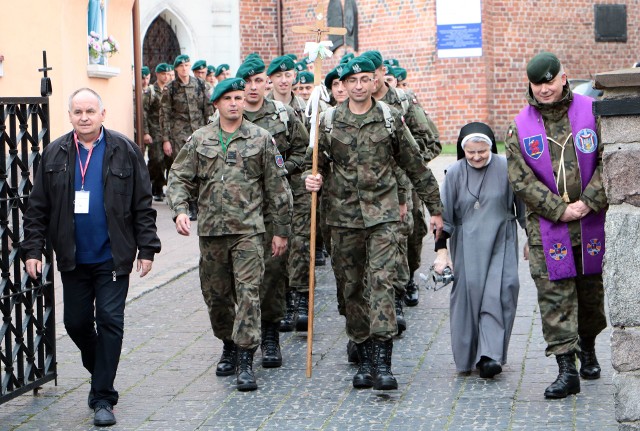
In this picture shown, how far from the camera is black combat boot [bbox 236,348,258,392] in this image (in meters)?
7.64

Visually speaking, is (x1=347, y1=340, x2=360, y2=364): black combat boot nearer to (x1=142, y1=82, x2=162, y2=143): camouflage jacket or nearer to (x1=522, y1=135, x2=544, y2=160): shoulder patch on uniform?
(x1=522, y1=135, x2=544, y2=160): shoulder patch on uniform

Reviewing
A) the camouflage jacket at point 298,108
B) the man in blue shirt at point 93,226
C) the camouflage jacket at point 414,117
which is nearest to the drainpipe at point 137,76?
the camouflage jacket at point 298,108

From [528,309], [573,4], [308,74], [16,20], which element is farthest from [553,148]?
[573,4]

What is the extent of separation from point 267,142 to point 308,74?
5091mm

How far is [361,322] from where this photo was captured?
7.95 m

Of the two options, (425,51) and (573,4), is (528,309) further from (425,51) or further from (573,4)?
(573,4)

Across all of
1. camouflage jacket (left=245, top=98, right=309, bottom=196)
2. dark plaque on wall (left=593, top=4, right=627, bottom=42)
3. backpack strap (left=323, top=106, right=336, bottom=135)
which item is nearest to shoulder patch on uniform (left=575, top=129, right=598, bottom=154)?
backpack strap (left=323, top=106, right=336, bottom=135)

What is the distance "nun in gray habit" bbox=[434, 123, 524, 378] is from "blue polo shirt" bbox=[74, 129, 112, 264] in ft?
7.15

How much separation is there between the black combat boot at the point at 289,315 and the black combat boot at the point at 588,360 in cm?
251

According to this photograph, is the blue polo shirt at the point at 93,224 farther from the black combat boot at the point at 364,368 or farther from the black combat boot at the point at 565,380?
the black combat boot at the point at 565,380

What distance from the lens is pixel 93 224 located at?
7031 millimetres

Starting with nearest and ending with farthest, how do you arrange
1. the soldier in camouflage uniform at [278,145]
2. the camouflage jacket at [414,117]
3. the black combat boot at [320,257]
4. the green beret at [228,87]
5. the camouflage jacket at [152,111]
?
the green beret at [228,87] → the soldier in camouflage uniform at [278,145] → the camouflage jacket at [414,117] → the black combat boot at [320,257] → the camouflage jacket at [152,111]

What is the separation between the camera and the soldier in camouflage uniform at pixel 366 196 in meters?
7.77

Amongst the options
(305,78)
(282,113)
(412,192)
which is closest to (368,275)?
(282,113)
